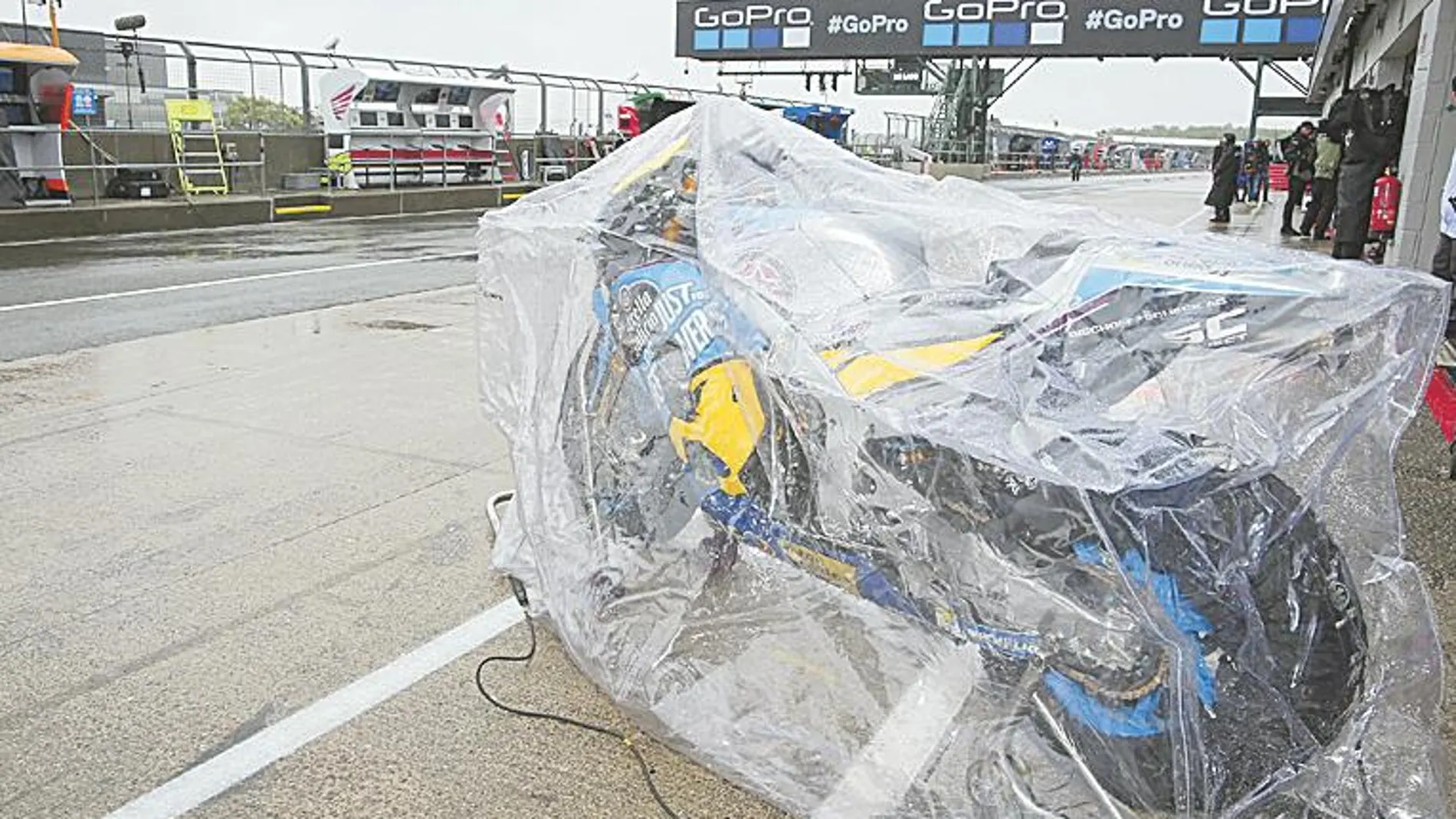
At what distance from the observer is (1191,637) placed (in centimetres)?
224

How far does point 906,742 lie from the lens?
8.78ft

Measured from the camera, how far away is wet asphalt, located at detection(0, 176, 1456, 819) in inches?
111

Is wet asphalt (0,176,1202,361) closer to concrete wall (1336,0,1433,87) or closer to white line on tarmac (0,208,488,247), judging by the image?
white line on tarmac (0,208,488,247)

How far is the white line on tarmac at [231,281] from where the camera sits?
9836 mm

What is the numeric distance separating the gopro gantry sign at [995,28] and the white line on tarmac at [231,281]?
97.1ft

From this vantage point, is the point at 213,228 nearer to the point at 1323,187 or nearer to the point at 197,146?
the point at 197,146

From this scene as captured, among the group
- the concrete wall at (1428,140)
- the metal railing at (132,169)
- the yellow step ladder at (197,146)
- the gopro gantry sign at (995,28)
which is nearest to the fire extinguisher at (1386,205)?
the concrete wall at (1428,140)

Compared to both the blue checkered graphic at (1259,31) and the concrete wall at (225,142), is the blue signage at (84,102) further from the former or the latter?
the blue checkered graphic at (1259,31)

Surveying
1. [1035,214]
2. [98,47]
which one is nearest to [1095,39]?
[98,47]

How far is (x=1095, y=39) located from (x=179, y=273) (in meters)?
33.8

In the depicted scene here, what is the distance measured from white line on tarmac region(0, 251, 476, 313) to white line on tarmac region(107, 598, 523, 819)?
25.3ft

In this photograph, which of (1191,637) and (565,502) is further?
(565,502)

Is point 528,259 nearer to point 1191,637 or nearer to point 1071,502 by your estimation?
point 1071,502

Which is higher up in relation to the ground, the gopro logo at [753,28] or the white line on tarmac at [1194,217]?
the gopro logo at [753,28]
